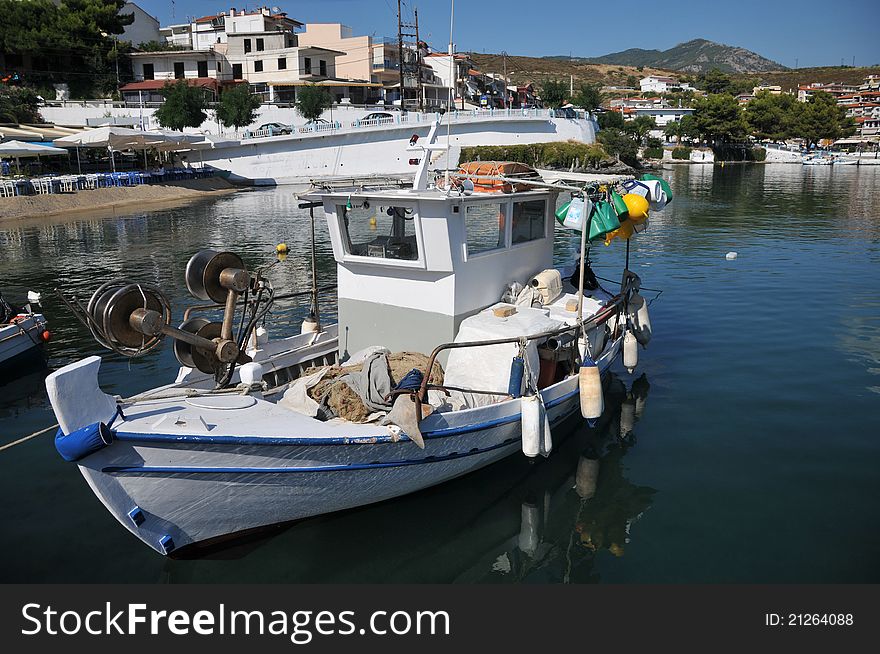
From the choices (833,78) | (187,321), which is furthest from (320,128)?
(833,78)

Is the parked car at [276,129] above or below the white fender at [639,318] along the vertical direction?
above

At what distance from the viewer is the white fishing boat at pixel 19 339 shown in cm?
1307

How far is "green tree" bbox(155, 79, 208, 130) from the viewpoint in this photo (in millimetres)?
57653

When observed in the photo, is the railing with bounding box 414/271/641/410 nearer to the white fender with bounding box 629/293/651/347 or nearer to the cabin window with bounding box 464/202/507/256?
the white fender with bounding box 629/293/651/347

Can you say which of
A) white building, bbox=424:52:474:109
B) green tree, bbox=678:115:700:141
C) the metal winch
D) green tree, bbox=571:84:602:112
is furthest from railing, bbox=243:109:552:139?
the metal winch

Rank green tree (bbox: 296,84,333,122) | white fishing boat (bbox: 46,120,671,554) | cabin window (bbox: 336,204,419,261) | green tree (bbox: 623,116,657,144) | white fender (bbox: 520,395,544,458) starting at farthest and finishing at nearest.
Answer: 1. green tree (bbox: 623,116,657,144)
2. green tree (bbox: 296,84,333,122)
3. cabin window (bbox: 336,204,419,261)
4. white fender (bbox: 520,395,544,458)
5. white fishing boat (bbox: 46,120,671,554)

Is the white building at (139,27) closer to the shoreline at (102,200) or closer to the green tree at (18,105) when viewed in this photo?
the green tree at (18,105)

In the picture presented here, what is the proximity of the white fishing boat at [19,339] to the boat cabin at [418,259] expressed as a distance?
A: 747 cm

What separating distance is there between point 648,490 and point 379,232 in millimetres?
4913

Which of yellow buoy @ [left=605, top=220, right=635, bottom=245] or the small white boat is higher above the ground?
the small white boat

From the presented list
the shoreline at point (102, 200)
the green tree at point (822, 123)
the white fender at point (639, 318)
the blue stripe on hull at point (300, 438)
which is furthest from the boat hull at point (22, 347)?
the green tree at point (822, 123)

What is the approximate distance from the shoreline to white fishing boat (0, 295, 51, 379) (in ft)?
80.6

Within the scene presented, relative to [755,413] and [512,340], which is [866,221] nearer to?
[755,413]

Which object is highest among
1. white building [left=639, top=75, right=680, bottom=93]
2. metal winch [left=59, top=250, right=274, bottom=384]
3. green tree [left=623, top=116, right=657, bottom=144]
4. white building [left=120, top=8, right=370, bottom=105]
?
white building [left=639, top=75, right=680, bottom=93]
